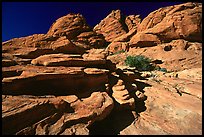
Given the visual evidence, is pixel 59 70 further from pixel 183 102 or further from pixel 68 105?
pixel 183 102

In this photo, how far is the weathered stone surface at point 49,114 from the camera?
553cm

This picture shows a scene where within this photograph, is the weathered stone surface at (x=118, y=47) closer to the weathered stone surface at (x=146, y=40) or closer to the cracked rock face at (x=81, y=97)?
the weathered stone surface at (x=146, y=40)

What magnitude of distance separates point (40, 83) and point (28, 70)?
816 mm

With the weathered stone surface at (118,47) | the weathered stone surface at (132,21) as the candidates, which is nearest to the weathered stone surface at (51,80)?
the weathered stone surface at (118,47)

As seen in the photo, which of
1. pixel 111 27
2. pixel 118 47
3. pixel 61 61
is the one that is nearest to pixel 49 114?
pixel 61 61

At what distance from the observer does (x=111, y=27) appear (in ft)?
140

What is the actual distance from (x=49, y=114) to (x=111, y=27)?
38.3 metres

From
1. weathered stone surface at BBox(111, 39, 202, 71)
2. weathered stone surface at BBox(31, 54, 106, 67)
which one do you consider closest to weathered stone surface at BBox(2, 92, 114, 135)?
weathered stone surface at BBox(31, 54, 106, 67)

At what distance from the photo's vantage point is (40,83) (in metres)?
7.54

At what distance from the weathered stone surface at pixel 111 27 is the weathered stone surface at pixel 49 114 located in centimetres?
3438

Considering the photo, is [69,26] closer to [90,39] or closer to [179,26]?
[90,39]

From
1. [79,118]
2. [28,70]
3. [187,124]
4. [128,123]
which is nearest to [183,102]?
[187,124]

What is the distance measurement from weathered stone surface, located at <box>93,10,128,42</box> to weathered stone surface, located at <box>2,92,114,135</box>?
3438 cm

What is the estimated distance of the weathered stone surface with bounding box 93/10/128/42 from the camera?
1625 inches
